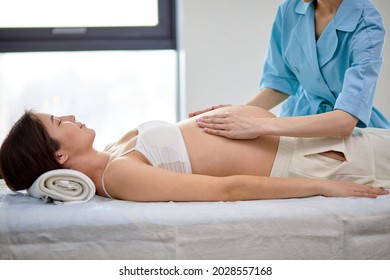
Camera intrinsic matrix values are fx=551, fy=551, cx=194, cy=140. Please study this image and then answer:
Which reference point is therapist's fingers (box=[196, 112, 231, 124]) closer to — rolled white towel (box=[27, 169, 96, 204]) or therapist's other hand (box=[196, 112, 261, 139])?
therapist's other hand (box=[196, 112, 261, 139])

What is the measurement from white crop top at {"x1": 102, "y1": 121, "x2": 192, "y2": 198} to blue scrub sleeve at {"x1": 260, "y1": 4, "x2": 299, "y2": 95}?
67 centimetres

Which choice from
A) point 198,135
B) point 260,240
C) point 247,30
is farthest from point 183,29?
point 260,240

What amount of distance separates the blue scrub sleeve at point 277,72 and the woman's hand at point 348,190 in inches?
26.8

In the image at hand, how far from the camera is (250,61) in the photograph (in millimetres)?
3283

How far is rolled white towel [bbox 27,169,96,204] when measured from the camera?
1711mm

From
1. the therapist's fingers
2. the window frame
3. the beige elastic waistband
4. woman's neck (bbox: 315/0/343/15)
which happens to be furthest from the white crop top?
the window frame

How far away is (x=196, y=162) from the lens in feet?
5.93

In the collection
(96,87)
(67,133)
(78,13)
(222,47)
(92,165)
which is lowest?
(96,87)

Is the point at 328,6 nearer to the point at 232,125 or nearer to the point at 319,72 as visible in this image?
the point at 319,72

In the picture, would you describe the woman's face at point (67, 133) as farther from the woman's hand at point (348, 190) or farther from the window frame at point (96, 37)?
the window frame at point (96, 37)

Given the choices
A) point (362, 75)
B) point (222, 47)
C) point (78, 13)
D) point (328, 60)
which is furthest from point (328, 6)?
point (78, 13)

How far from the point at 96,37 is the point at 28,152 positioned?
6.41 feet

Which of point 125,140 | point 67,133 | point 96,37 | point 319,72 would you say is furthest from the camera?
point 96,37
